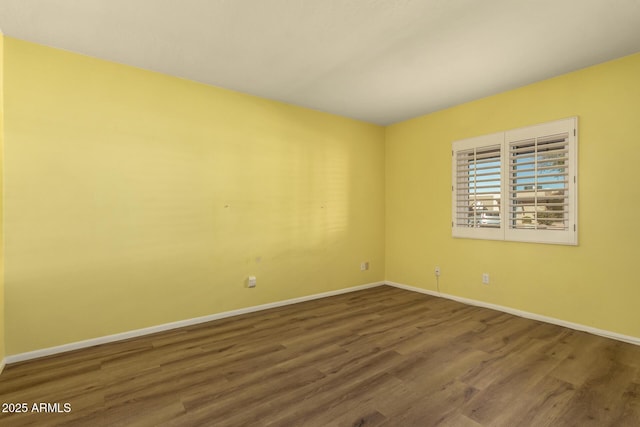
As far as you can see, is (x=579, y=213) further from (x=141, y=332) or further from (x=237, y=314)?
(x=141, y=332)

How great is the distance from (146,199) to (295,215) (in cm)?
175

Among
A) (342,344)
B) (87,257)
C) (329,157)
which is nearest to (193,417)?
(342,344)

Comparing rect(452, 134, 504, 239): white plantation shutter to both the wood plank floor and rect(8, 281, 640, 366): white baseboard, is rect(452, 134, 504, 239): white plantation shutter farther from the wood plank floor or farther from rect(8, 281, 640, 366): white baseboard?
the wood plank floor

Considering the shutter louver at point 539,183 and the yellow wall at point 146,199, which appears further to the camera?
the shutter louver at point 539,183

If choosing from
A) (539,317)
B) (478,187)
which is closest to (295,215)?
(478,187)

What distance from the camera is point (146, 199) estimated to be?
2.96 m

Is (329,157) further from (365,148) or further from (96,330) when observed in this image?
(96,330)

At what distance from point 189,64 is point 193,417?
2.90m

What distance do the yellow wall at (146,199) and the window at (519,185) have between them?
181 centimetres

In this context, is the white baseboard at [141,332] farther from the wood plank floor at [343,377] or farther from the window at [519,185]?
the window at [519,185]

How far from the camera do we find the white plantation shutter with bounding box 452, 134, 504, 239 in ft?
11.9

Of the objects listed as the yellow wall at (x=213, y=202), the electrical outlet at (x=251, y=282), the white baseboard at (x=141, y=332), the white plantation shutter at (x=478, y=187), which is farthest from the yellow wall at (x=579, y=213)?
the electrical outlet at (x=251, y=282)

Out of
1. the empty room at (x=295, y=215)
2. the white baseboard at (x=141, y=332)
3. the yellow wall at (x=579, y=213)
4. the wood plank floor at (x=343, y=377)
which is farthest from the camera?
the yellow wall at (x=579, y=213)

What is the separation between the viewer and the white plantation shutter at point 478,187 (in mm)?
3619
